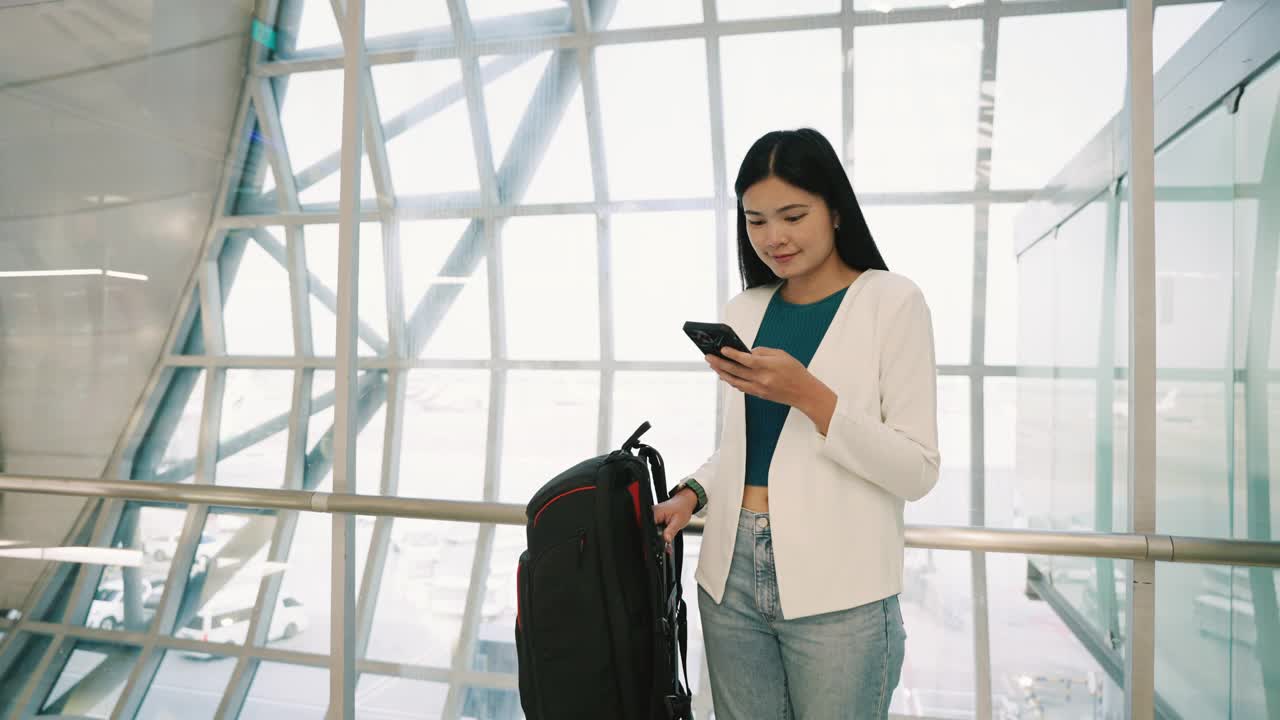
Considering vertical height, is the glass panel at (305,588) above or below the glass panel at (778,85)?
below

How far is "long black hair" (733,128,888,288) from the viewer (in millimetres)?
1426

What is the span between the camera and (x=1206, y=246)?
2.25 metres

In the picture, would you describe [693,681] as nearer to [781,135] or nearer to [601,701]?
[601,701]

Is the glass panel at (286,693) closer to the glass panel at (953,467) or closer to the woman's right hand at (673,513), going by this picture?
the woman's right hand at (673,513)

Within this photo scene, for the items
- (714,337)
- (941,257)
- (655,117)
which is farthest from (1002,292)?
(655,117)

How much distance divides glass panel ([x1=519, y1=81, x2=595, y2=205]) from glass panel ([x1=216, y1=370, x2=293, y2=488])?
1.39 m

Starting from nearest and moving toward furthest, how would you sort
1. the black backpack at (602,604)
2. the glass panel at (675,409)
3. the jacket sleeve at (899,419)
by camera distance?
1. the jacket sleeve at (899,419)
2. the black backpack at (602,604)
3. the glass panel at (675,409)

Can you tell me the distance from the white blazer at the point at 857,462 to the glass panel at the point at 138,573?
2782 millimetres

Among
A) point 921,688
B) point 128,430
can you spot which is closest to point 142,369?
point 128,430

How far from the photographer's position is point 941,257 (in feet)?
8.54

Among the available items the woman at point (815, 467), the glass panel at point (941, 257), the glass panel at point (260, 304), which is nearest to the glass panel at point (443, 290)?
the glass panel at point (260, 304)

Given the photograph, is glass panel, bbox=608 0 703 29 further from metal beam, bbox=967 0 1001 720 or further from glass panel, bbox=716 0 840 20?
metal beam, bbox=967 0 1001 720

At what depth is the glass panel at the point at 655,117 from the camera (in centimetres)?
317

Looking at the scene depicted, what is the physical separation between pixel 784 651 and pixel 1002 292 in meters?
1.70
